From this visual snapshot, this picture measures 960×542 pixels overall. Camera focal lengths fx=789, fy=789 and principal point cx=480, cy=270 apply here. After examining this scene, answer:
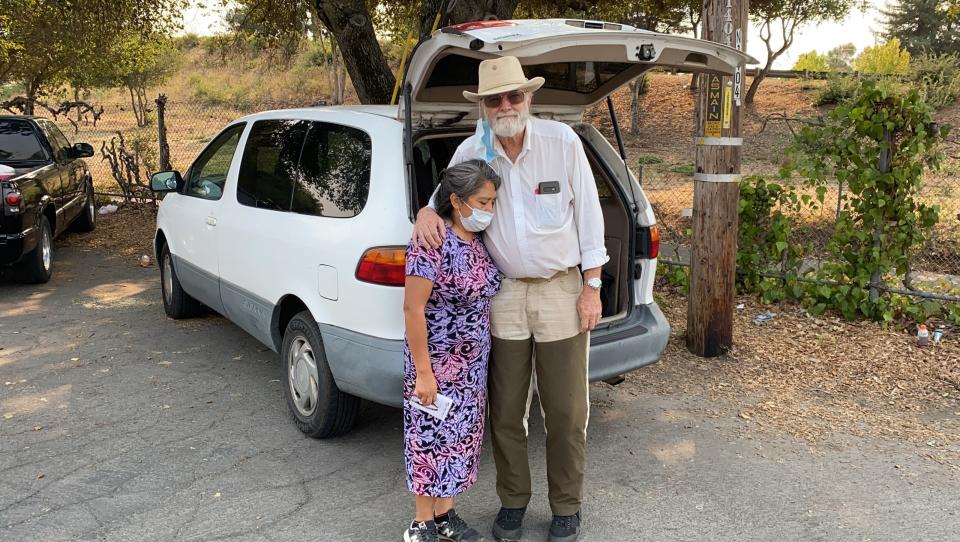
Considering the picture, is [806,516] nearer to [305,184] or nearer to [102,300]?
[305,184]

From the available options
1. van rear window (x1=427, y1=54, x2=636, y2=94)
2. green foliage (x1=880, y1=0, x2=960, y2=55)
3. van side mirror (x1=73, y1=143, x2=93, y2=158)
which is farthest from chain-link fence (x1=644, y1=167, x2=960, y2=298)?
green foliage (x1=880, y1=0, x2=960, y2=55)

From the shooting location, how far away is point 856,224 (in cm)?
639

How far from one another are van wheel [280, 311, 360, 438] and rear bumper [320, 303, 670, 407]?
0.19 metres

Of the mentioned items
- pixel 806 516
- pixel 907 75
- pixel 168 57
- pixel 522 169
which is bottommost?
pixel 806 516

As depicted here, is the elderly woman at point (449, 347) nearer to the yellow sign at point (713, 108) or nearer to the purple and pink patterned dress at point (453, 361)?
the purple and pink patterned dress at point (453, 361)

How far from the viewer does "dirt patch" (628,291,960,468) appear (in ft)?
14.8

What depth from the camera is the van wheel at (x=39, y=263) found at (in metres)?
7.75

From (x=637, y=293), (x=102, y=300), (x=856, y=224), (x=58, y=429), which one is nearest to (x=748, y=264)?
(x=856, y=224)

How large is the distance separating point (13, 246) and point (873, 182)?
7416 millimetres

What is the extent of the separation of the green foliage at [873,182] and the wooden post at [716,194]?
1293mm

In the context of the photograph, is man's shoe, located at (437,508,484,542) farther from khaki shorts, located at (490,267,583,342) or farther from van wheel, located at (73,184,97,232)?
van wheel, located at (73,184,97,232)

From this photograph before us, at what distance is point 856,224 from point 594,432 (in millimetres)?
3351

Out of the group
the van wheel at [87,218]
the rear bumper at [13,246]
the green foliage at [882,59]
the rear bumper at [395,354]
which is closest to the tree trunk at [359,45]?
the rear bumper at [13,246]

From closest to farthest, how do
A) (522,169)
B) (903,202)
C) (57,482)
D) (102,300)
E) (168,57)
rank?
(522,169)
(57,482)
(903,202)
(102,300)
(168,57)
